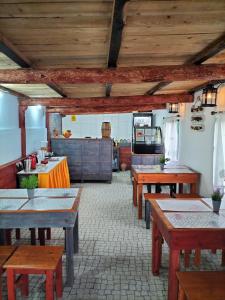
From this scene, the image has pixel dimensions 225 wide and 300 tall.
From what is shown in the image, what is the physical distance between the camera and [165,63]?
10.1 feet

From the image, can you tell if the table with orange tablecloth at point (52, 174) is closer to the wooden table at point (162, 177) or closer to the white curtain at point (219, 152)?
the wooden table at point (162, 177)

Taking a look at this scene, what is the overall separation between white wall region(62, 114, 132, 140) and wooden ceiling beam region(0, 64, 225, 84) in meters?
8.07

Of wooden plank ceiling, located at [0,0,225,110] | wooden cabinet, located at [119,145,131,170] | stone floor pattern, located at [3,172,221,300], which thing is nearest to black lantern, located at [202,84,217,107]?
wooden plank ceiling, located at [0,0,225,110]

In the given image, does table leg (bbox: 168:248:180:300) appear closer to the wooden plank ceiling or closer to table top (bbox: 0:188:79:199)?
table top (bbox: 0:188:79:199)

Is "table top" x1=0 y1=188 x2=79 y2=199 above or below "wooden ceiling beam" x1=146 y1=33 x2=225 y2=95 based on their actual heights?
below

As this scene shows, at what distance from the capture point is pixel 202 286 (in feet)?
6.43

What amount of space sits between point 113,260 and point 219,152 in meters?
2.18

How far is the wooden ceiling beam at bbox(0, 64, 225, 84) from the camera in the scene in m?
2.91

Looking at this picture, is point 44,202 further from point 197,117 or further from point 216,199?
point 197,117

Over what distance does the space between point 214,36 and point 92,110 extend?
6257 mm

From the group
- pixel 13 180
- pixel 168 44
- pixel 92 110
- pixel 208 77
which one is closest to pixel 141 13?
pixel 168 44

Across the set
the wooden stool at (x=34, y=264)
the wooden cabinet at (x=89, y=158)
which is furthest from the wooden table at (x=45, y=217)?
the wooden cabinet at (x=89, y=158)

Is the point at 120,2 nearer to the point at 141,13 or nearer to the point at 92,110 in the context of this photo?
the point at 141,13

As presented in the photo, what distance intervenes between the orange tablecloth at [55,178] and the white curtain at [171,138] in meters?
2.68
